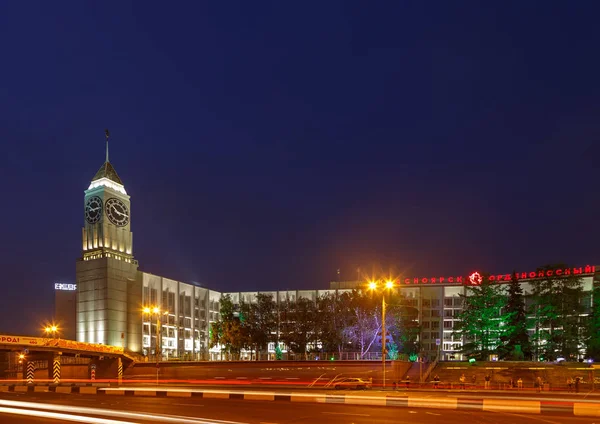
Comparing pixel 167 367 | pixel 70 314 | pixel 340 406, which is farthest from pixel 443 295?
pixel 340 406

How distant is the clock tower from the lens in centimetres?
9531

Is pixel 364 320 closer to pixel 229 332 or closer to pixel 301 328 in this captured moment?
pixel 301 328

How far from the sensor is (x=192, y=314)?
383 ft

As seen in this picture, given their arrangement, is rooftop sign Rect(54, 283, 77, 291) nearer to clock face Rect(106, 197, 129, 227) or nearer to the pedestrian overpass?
clock face Rect(106, 197, 129, 227)

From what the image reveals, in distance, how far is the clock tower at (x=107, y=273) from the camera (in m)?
95.3

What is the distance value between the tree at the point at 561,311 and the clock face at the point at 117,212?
70337mm

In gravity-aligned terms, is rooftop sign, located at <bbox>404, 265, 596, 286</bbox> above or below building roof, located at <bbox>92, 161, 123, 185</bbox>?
below

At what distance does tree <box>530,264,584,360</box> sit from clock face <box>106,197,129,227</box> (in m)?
70.3

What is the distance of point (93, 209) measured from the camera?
10738 centimetres

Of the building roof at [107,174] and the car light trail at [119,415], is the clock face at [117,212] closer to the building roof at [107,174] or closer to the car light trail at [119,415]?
the building roof at [107,174]

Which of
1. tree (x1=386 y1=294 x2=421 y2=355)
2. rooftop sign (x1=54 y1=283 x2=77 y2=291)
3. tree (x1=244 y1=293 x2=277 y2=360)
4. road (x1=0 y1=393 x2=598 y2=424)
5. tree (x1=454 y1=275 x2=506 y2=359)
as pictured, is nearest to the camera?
road (x1=0 y1=393 x2=598 y2=424)

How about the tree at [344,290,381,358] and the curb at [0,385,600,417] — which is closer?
the curb at [0,385,600,417]

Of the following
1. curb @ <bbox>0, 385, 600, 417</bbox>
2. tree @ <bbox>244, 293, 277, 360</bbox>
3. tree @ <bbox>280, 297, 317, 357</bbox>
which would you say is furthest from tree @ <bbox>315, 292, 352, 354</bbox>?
curb @ <bbox>0, 385, 600, 417</bbox>

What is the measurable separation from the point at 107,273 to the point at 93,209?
51.5 feet
